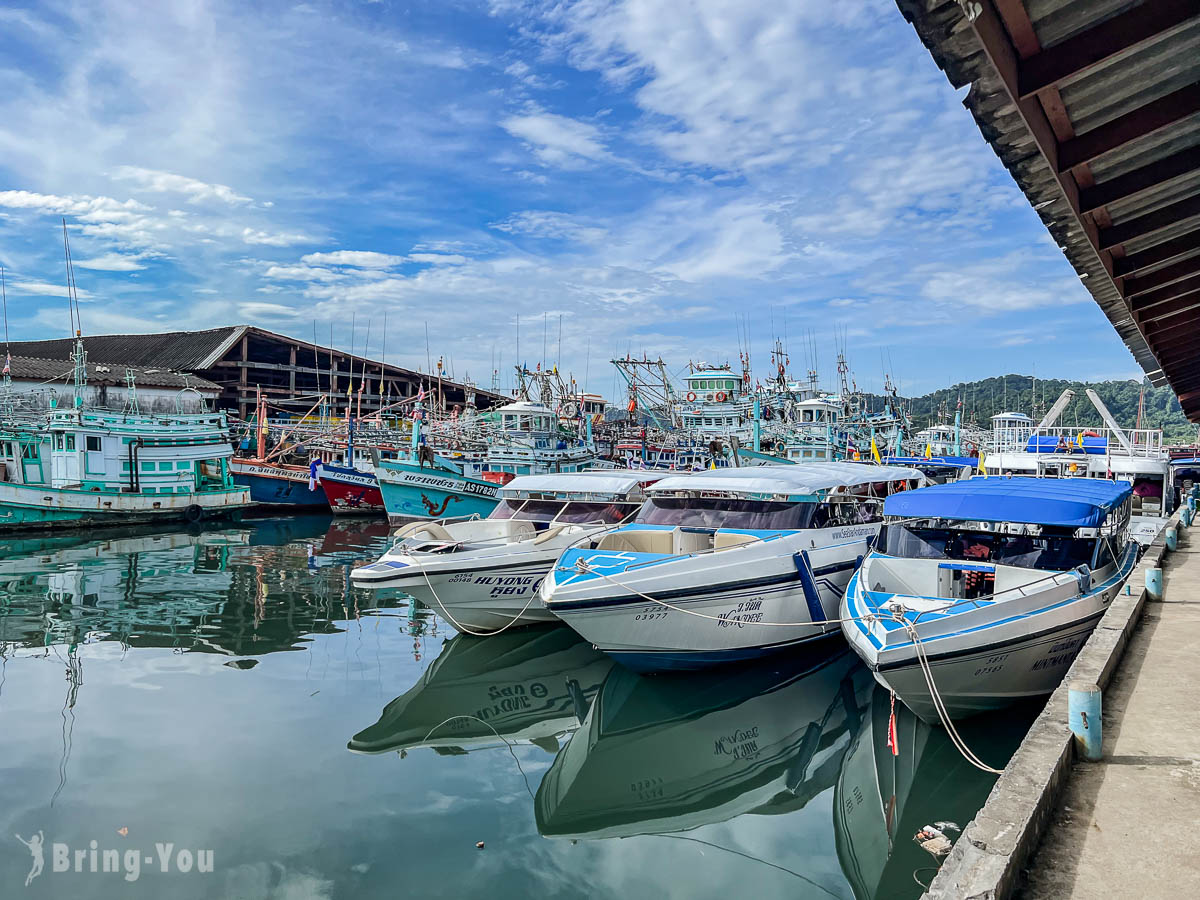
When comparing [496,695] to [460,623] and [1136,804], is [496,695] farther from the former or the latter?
[1136,804]

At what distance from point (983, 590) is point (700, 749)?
4.50 m

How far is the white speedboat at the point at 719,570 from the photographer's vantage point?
10.3m

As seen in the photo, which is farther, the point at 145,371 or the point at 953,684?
the point at 145,371

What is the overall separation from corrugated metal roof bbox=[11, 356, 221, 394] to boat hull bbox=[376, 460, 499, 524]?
14.9m

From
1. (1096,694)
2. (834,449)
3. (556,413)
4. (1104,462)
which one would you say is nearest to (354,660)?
(1096,694)

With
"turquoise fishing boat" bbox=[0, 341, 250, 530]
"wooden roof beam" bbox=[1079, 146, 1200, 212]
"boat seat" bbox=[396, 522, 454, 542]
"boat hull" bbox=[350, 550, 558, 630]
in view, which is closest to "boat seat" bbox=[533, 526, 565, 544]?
"boat hull" bbox=[350, 550, 558, 630]

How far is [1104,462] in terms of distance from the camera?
21.3 metres

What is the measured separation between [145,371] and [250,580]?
24.9 m

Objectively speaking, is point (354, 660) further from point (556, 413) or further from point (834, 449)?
point (834, 449)

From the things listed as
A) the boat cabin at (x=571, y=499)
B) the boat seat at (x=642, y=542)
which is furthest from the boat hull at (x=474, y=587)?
the boat cabin at (x=571, y=499)

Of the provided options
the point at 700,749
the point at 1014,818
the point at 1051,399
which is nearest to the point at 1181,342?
the point at 700,749

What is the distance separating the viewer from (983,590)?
10461mm

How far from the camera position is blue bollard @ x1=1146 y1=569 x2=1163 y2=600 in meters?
10.4

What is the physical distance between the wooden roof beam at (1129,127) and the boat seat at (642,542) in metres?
8.44
